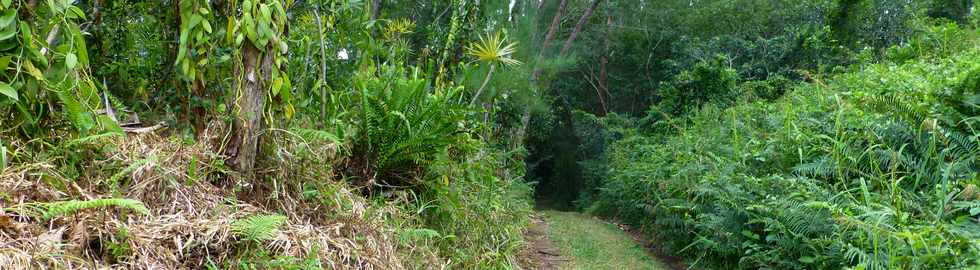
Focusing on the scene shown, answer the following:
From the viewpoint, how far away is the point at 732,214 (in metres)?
4.55

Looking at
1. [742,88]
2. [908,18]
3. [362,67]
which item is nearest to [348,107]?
[362,67]

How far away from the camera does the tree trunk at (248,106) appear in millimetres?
2633

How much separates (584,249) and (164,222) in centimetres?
476

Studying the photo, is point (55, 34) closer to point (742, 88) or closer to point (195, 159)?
point (195, 159)

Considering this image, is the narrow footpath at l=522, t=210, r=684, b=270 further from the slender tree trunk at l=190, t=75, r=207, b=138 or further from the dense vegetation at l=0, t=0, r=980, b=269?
the slender tree trunk at l=190, t=75, r=207, b=138

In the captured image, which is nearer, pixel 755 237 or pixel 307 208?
pixel 307 208

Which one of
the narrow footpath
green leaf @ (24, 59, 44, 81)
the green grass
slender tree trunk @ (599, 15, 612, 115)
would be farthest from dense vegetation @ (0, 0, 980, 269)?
slender tree trunk @ (599, 15, 612, 115)

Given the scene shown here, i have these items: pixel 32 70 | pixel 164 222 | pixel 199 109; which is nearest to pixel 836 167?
pixel 199 109

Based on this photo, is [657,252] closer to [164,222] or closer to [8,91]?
[164,222]

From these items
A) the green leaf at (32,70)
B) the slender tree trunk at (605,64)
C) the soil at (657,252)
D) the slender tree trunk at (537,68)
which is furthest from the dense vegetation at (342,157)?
the slender tree trunk at (605,64)

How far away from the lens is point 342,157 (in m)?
3.87

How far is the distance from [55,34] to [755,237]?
3.83 metres

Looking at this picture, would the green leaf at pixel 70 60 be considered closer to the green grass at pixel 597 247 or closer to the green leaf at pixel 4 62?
the green leaf at pixel 4 62

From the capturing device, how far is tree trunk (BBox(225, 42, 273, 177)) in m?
2.63
